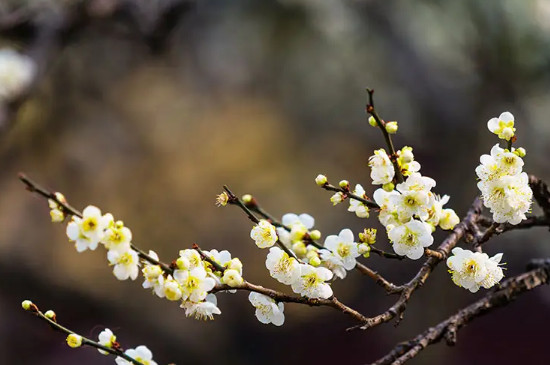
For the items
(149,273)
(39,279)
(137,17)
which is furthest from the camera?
(137,17)

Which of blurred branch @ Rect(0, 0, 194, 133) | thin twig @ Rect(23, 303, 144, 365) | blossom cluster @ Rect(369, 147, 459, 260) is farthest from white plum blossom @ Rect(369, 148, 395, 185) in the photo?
blurred branch @ Rect(0, 0, 194, 133)

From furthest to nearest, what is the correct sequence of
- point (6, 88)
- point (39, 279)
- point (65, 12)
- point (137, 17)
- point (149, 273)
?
point (137, 17) < point (39, 279) < point (65, 12) < point (6, 88) < point (149, 273)

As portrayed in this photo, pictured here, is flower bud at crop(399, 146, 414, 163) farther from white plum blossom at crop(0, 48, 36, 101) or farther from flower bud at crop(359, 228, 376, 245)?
white plum blossom at crop(0, 48, 36, 101)

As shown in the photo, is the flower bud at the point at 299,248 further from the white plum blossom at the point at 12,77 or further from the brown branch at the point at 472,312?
the white plum blossom at the point at 12,77

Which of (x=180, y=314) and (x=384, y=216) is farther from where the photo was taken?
(x=180, y=314)

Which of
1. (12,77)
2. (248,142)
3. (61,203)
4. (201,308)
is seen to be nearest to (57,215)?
(61,203)

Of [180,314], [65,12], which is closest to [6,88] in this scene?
[65,12]

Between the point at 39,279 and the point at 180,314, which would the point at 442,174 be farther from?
the point at 39,279

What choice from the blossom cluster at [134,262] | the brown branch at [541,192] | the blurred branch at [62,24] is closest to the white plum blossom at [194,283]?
the blossom cluster at [134,262]
